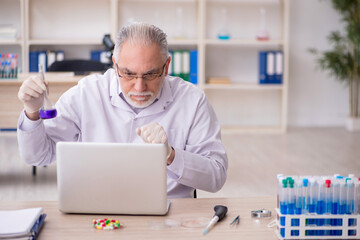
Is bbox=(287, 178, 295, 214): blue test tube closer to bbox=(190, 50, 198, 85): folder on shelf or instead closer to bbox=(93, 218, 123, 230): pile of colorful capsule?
bbox=(93, 218, 123, 230): pile of colorful capsule

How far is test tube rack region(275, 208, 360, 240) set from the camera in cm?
144

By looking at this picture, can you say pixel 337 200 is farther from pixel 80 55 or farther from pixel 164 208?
pixel 80 55

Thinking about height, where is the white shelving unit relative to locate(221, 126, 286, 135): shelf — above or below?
above

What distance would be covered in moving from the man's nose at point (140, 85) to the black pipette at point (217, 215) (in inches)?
19.4

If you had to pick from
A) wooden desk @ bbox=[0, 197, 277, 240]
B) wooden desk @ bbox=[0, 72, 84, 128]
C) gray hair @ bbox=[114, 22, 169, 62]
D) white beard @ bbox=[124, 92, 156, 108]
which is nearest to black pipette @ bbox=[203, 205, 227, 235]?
wooden desk @ bbox=[0, 197, 277, 240]

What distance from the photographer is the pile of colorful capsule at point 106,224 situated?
1541 mm

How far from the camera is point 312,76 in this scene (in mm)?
6617

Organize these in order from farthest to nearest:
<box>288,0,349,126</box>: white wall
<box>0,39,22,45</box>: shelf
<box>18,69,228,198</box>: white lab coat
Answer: <box>288,0,349,126</box>: white wall, <box>0,39,22,45</box>: shelf, <box>18,69,228,198</box>: white lab coat

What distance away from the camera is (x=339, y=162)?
16.1ft

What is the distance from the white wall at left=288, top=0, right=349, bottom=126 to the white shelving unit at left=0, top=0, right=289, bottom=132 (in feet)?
0.61

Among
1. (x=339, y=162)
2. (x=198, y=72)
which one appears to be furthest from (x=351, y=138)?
(x=198, y=72)

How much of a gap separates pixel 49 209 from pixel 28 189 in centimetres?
248

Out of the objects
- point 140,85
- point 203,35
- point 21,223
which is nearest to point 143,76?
point 140,85

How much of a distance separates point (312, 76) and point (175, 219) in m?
5.27
